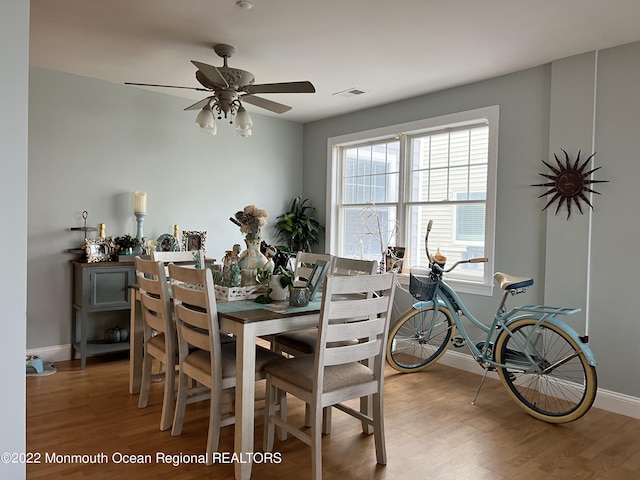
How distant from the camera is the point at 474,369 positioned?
4125 mm

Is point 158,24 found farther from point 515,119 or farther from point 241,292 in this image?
point 515,119

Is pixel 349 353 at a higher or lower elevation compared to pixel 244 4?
lower

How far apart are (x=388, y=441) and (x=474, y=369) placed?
1700 millimetres

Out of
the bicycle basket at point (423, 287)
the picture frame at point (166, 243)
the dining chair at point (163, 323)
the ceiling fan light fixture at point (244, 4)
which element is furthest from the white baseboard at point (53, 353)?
the ceiling fan light fixture at point (244, 4)

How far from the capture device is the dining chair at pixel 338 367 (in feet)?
7.09

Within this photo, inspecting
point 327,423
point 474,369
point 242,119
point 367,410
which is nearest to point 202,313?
point 327,423

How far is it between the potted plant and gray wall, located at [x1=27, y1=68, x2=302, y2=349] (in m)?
0.50

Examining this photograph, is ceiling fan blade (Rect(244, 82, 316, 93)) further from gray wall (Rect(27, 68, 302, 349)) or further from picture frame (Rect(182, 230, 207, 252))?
picture frame (Rect(182, 230, 207, 252))

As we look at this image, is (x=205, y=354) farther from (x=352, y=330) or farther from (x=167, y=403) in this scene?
(x=352, y=330)

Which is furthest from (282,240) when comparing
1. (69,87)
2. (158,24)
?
(158,24)

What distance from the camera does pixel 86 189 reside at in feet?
14.1

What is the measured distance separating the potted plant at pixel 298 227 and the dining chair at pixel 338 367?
10.5ft

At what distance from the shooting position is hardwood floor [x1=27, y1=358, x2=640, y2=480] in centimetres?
238

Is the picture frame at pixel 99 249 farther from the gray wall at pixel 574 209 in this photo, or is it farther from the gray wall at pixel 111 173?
the gray wall at pixel 574 209
